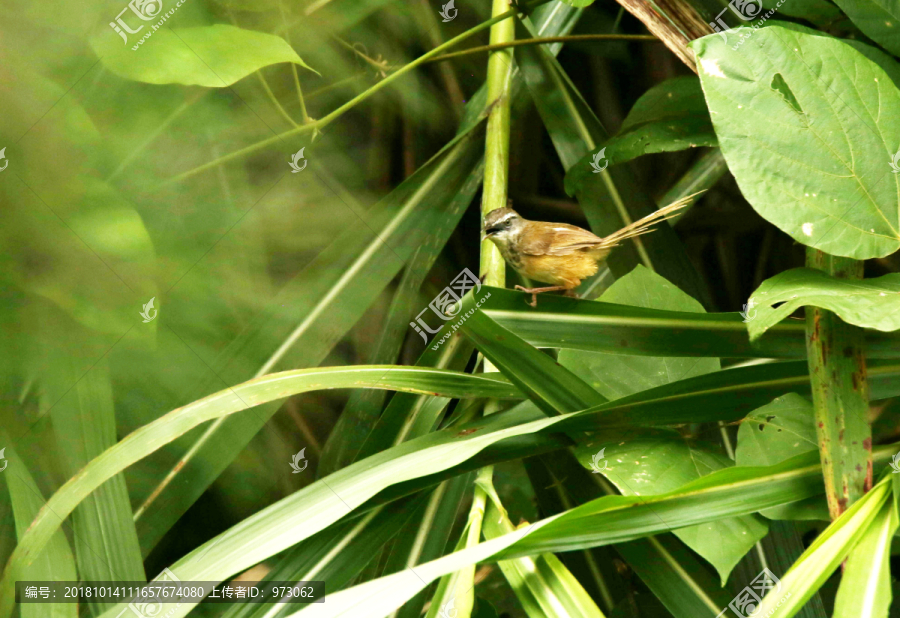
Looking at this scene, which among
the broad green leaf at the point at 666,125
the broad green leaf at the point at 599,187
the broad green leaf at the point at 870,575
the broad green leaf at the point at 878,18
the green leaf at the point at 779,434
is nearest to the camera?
the broad green leaf at the point at 870,575

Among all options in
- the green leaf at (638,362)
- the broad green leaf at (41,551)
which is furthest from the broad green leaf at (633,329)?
the broad green leaf at (41,551)

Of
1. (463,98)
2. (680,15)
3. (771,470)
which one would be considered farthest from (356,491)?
(463,98)

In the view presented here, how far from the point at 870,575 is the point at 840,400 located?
14 cm

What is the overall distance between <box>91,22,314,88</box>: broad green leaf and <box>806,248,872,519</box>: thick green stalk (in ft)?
2.27

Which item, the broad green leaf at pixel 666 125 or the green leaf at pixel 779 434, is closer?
the green leaf at pixel 779 434

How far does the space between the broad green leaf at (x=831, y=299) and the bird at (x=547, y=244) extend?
297 mm

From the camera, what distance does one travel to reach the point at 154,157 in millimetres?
757

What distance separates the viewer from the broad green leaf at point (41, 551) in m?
0.64

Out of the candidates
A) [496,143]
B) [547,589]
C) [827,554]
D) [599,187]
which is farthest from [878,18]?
[547,589]

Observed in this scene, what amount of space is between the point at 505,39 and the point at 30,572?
3.20 ft

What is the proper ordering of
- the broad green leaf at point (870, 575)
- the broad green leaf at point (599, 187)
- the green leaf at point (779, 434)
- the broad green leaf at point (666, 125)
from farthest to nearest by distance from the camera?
the broad green leaf at point (599, 187) < the broad green leaf at point (666, 125) < the green leaf at point (779, 434) < the broad green leaf at point (870, 575)

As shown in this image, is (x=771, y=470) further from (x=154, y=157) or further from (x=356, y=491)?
(x=154, y=157)

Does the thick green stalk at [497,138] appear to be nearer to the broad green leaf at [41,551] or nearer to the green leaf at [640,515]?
the green leaf at [640,515]

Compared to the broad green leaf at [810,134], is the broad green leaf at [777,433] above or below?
below
